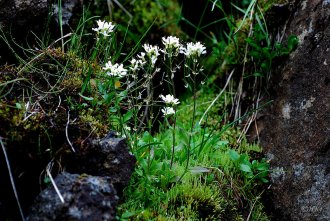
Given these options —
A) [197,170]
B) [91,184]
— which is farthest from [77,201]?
[197,170]

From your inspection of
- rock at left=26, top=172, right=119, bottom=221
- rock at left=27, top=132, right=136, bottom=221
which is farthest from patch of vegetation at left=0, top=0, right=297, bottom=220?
rock at left=26, top=172, right=119, bottom=221

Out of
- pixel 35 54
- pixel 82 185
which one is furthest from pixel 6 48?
pixel 82 185

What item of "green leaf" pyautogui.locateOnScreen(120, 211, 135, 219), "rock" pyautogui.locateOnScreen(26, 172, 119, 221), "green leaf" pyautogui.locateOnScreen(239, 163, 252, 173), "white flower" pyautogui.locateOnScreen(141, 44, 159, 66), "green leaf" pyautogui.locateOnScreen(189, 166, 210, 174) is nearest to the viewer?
"rock" pyautogui.locateOnScreen(26, 172, 119, 221)

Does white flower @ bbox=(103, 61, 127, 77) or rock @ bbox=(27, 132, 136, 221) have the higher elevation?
white flower @ bbox=(103, 61, 127, 77)

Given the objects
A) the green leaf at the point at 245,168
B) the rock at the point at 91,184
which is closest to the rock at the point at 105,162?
the rock at the point at 91,184

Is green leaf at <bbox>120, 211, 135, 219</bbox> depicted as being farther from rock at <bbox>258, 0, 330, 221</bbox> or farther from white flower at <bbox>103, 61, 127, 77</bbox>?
rock at <bbox>258, 0, 330, 221</bbox>
